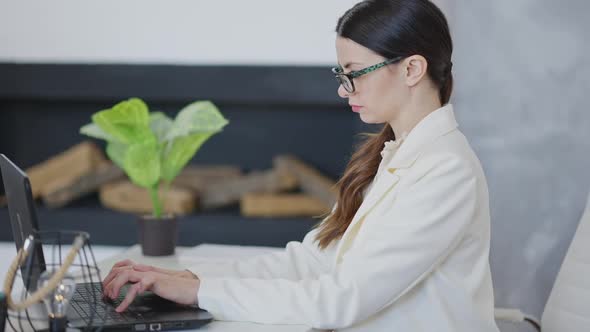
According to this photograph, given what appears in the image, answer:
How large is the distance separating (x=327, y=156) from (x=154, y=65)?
87 centimetres

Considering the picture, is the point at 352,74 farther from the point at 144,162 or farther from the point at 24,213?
the point at 144,162

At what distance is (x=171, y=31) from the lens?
3.45m

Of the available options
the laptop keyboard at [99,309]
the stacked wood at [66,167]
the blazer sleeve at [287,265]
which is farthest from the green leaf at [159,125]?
the stacked wood at [66,167]

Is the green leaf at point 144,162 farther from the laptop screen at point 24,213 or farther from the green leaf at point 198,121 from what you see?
the laptop screen at point 24,213

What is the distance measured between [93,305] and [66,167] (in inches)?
92.2

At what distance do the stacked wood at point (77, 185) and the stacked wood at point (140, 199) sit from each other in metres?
0.06

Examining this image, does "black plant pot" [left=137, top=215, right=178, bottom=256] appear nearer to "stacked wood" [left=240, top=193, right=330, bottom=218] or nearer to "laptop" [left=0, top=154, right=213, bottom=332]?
"laptop" [left=0, top=154, right=213, bottom=332]

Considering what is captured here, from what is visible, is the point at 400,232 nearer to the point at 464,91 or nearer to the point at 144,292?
the point at 144,292

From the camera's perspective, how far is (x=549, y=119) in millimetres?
2551

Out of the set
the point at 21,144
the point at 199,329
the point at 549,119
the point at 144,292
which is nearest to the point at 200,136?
the point at 144,292

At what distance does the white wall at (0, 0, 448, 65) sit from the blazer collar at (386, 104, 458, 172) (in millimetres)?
1784

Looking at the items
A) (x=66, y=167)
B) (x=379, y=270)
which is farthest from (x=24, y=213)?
(x=66, y=167)

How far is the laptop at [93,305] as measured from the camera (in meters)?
1.22

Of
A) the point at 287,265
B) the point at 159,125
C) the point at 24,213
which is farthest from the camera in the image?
the point at 159,125
